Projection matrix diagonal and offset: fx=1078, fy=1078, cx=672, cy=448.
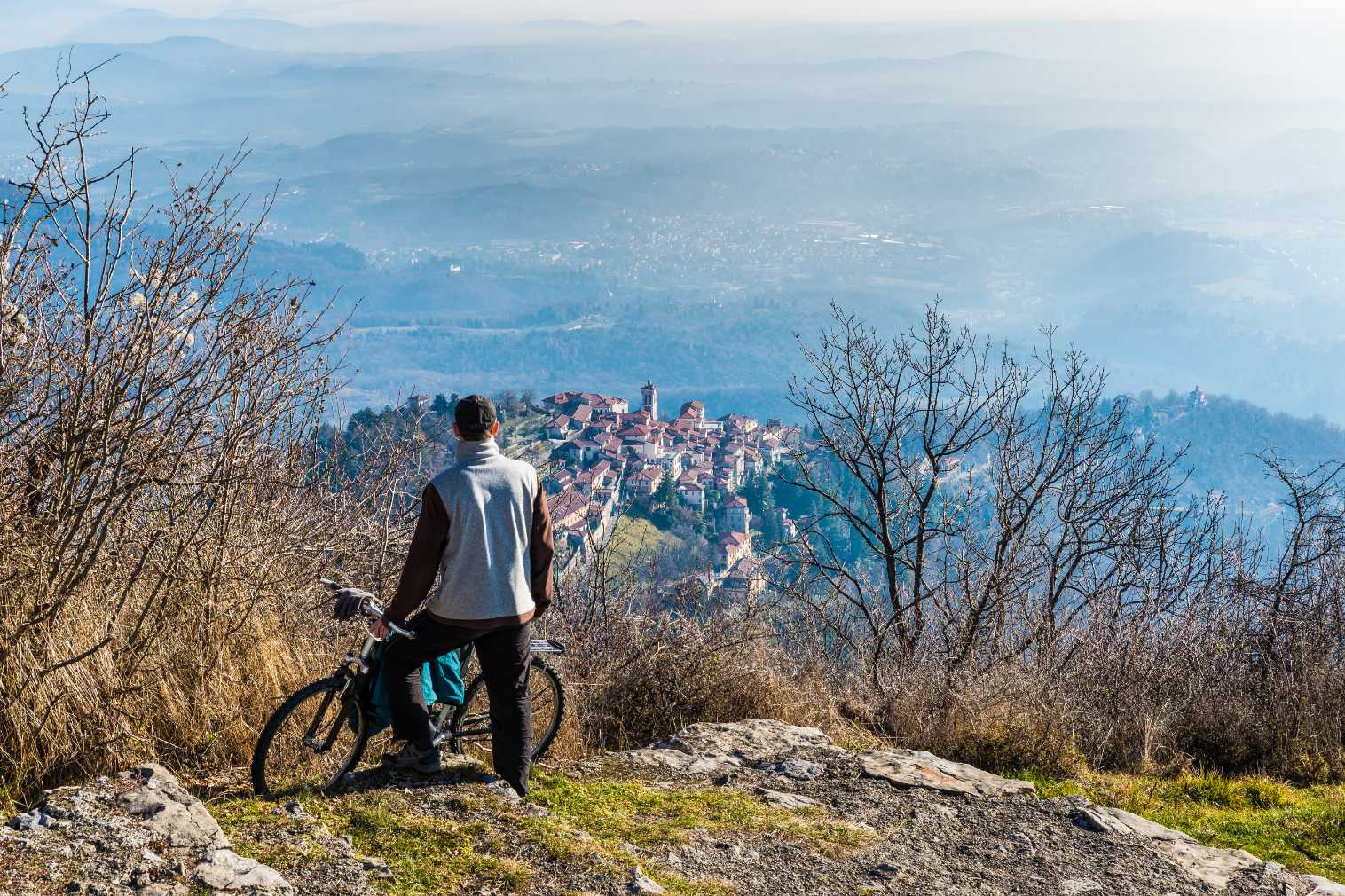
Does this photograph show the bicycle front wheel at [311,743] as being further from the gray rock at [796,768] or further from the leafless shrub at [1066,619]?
the leafless shrub at [1066,619]

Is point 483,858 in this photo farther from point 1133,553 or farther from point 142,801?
point 1133,553

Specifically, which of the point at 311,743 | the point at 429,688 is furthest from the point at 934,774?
the point at 311,743

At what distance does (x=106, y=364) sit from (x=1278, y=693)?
8.02 metres

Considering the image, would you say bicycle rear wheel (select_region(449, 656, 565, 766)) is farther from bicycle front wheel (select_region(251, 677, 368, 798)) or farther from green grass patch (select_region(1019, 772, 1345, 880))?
green grass patch (select_region(1019, 772, 1345, 880))

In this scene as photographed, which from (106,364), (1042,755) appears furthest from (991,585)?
(106,364)

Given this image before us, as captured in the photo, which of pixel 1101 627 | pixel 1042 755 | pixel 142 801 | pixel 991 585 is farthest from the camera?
pixel 991 585

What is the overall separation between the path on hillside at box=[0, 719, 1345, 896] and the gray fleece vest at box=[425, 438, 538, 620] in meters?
0.81

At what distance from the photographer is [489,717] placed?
483 cm

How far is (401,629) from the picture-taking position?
420 cm

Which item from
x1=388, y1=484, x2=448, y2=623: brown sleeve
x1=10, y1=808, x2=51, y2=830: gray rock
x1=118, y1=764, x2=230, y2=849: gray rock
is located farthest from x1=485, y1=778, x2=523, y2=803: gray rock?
x1=10, y1=808, x2=51, y2=830: gray rock

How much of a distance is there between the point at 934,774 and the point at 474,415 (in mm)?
3106

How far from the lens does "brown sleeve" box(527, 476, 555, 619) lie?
14.3 feet

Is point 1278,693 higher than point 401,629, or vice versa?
point 401,629

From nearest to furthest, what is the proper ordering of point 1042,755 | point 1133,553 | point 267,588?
point 267,588
point 1042,755
point 1133,553
